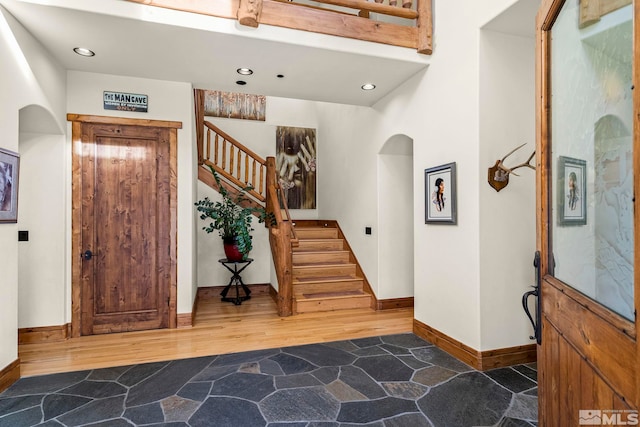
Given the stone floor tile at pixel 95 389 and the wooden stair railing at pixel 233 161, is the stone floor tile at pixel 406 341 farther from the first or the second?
the wooden stair railing at pixel 233 161

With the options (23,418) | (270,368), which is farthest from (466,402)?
(23,418)

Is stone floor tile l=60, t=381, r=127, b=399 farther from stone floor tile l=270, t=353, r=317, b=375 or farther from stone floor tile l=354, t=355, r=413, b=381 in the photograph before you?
stone floor tile l=354, t=355, r=413, b=381

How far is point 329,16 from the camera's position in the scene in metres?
3.27

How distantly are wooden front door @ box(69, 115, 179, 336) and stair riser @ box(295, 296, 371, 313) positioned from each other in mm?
1656

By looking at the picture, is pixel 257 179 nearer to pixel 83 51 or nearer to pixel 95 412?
pixel 83 51

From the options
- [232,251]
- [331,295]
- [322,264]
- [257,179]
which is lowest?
[331,295]

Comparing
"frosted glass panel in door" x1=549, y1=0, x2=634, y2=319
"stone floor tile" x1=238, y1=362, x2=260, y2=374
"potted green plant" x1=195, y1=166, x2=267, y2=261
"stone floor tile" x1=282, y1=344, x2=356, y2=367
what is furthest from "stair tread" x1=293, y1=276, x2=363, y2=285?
"frosted glass panel in door" x1=549, y1=0, x2=634, y2=319

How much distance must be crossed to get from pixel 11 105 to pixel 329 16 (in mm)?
2832

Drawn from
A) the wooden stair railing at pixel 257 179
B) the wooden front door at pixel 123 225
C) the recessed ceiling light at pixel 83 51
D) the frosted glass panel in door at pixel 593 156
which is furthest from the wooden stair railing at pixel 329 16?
the wooden stair railing at pixel 257 179

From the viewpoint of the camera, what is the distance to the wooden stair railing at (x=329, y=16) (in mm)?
2920

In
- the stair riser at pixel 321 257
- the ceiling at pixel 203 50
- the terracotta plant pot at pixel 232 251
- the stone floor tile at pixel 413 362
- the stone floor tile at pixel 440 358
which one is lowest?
the stone floor tile at pixel 440 358

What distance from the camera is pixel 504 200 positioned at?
3.03 metres

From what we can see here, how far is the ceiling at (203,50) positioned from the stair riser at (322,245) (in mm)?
2588

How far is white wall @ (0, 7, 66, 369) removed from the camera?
8.54 feet
